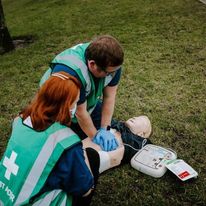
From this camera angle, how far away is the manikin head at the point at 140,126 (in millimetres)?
3674

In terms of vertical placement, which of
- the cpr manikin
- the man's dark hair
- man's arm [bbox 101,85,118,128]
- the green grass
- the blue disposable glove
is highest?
the man's dark hair

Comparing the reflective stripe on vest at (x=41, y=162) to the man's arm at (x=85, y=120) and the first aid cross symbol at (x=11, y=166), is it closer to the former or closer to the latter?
the first aid cross symbol at (x=11, y=166)

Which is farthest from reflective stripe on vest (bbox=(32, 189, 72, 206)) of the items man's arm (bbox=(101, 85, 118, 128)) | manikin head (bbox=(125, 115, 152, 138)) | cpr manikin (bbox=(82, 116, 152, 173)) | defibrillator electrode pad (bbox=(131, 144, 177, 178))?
manikin head (bbox=(125, 115, 152, 138))

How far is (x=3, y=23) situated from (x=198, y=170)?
4.77m

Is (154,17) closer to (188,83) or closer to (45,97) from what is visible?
(188,83)

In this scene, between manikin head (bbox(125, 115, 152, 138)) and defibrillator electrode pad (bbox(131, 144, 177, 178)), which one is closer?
defibrillator electrode pad (bbox(131, 144, 177, 178))

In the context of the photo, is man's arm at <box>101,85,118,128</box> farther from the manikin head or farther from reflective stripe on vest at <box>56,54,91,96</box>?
reflective stripe on vest at <box>56,54,91,96</box>

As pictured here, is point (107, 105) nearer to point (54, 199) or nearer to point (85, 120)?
point (85, 120)

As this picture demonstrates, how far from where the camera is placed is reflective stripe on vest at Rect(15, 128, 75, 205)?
2178 millimetres

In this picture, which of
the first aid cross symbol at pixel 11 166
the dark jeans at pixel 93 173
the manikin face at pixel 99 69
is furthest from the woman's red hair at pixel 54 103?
the manikin face at pixel 99 69

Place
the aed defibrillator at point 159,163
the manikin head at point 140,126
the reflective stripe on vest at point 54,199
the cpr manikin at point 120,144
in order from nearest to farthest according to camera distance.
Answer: the reflective stripe on vest at point 54,199 < the aed defibrillator at point 159,163 < the cpr manikin at point 120,144 < the manikin head at point 140,126

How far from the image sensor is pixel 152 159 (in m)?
3.35

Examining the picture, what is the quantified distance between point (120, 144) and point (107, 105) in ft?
1.17

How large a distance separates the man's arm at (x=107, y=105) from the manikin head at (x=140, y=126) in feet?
0.86
